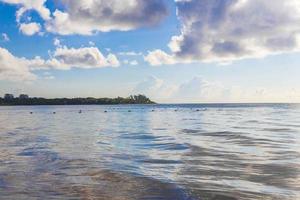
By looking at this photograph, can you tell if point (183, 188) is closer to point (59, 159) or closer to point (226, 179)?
point (226, 179)

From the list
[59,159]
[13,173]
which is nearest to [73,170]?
[13,173]

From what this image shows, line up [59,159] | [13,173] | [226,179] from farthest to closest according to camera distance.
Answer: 1. [59,159]
2. [13,173]
3. [226,179]

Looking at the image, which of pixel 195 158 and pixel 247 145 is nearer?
pixel 195 158

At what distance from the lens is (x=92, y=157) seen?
23.6m

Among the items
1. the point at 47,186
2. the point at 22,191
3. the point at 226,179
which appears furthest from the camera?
the point at 226,179

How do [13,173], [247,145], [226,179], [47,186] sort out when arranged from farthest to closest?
[247,145]
[13,173]
[226,179]
[47,186]

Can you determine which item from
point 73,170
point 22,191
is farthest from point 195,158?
point 22,191

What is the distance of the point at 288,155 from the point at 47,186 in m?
14.5

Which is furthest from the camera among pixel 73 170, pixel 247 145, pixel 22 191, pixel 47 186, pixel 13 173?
pixel 247 145

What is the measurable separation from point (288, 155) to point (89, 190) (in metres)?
13.7

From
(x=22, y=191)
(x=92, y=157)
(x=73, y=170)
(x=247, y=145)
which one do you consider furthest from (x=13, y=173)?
(x=247, y=145)

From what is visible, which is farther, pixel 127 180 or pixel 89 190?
pixel 127 180

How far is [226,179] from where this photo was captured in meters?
16.3

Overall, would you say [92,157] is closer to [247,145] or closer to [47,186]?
[47,186]
